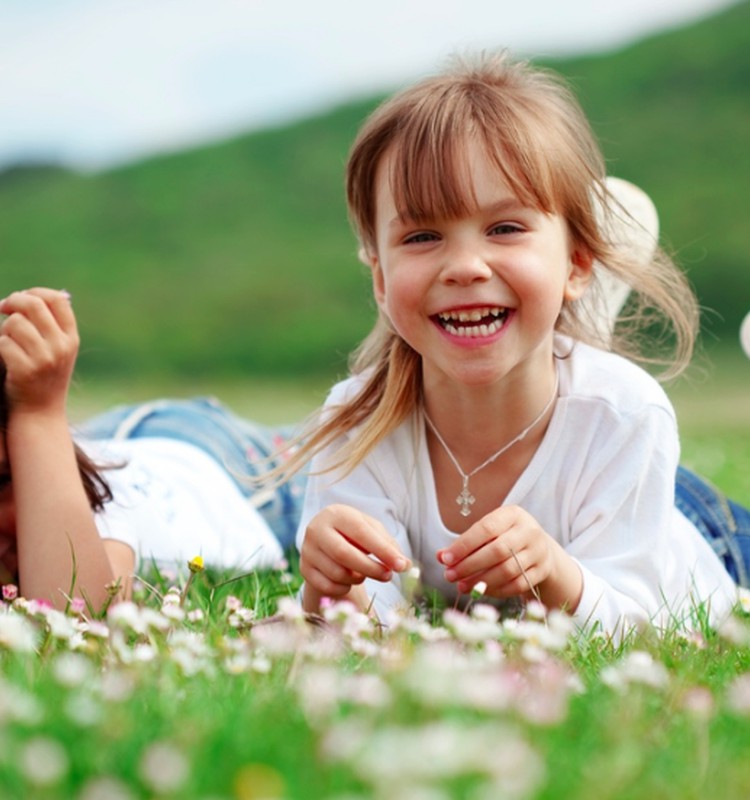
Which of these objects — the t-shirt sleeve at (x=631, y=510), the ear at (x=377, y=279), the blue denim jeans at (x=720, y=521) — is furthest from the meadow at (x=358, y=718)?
the blue denim jeans at (x=720, y=521)

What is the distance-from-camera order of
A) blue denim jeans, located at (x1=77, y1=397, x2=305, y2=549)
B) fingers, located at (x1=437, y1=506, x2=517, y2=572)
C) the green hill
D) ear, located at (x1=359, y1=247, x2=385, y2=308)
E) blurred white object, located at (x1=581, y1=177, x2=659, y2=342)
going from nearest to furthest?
fingers, located at (x1=437, y1=506, x2=517, y2=572)
ear, located at (x1=359, y1=247, x2=385, y2=308)
blurred white object, located at (x1=581, y1=177, x2=659, y2=342)
blue denim jeans, located at (x1=77, y1=397, x2=305, y2=549)
the green hill

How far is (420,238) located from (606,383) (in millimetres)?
680

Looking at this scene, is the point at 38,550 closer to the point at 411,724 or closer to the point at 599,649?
the point at 599,649

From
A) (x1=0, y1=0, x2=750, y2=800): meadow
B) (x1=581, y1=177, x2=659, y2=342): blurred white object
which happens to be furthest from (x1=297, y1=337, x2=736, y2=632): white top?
(x1=581, y1=177, x2=659, y2=342): blurred white object

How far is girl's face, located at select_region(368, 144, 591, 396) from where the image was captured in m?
3.07

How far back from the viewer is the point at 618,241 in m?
3.77

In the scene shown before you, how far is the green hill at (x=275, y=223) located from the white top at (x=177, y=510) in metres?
19.5

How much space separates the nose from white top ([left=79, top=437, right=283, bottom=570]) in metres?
1.26

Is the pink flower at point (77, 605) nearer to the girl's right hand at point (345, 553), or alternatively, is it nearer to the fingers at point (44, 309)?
the girl's right hand at point (345, 553)

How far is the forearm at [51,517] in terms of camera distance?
3393 millimetres

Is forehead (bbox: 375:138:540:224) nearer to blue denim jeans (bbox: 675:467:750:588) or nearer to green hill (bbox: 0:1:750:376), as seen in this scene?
blue denim jeans (bbox: 675:467:750:588)

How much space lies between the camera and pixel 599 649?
8.80 feet

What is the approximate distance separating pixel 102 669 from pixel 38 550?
1339 mm

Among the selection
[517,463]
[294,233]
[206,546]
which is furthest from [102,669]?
[294,233]
